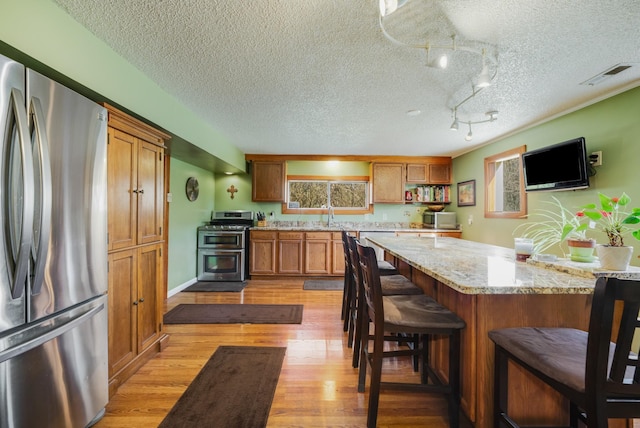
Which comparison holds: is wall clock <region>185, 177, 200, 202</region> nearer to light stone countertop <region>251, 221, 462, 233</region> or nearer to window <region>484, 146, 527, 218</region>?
light stone countertop <region>251, 221, 462, 233</region>

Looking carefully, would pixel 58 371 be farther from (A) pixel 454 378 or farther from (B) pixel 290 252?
(B) pixel 290 252

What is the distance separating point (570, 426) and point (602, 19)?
2142 millimetres

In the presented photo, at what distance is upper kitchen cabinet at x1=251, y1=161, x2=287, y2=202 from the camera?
5.18 m

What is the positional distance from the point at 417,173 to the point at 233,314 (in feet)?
13.2

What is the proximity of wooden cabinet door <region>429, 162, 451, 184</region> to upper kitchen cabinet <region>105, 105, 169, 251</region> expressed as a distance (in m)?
4.52

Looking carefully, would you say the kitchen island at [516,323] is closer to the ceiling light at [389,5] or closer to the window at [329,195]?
the ceiling light at [389,5]

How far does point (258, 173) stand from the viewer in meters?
5.18

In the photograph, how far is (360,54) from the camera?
1939 mm

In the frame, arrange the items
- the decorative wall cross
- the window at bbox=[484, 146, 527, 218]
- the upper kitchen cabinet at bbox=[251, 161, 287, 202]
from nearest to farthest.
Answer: the window at bbox=[484, 146, 527, 218] < the upper kitchen cabinet at bbox=[251, 161, 287, 202] < the decorative wall cross

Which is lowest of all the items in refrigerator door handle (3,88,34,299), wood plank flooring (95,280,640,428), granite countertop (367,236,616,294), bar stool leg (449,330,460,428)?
wood plank flooring (95,280,640,428)

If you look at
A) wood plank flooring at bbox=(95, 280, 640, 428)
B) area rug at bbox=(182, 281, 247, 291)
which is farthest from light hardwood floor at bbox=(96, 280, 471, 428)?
area rug at bbox=(182, 281, 247, 291)

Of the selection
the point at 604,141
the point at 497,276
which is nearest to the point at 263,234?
the point at 497,276

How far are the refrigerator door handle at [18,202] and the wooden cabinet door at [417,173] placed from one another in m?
5.03

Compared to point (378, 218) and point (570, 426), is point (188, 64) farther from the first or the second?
point (378, 218)
